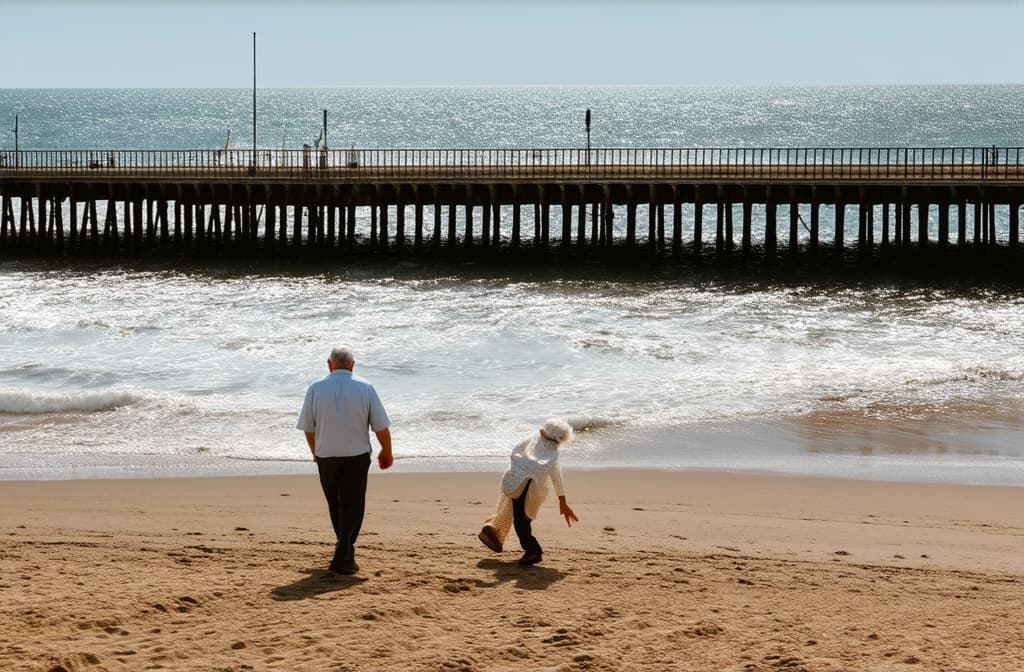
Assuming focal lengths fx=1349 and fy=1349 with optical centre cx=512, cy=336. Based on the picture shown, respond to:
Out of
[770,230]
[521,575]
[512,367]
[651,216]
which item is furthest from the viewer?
[651,216]

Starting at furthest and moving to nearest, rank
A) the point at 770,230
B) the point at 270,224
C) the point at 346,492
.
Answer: the point at 270,224, the point at 770,230, the point at 346,492

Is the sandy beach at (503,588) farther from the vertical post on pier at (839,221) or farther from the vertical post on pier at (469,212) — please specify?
the vertical post on pier at (469,212)

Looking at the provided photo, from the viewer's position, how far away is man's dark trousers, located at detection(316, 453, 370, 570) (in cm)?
889

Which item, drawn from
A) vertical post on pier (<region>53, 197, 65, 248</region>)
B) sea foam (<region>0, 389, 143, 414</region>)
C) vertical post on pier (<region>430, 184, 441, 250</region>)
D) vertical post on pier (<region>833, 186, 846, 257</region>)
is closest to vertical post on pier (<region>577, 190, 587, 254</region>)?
vertical post on pier (<region>430, 184, 441, 250</region>)

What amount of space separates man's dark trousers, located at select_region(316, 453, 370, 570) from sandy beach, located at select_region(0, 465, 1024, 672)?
0.20 metres

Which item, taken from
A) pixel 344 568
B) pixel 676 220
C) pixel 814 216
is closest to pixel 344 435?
pixel 344 568

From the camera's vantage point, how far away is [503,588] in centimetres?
873

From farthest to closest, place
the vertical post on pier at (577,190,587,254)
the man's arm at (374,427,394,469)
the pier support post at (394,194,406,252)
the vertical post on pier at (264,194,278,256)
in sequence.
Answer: the vertical post on pier at (264,194,278,256) < the pier support post at (394,194,406,252) < the vertical post on pier at (577,190,587,254) < the man's arm at (374,427,394,469)

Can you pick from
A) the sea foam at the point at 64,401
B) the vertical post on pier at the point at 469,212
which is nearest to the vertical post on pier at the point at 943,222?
the vertical post on pier at the point at 469,212

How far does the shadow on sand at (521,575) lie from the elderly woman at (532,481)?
3.9 inches

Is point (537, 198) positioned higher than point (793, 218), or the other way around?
point (537, 198)

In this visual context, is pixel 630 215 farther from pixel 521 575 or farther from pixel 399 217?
pixel 521 575

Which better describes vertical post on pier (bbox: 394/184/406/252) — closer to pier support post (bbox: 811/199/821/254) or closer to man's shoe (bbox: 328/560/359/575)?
pier support post (bbox: 811/199/821/254)

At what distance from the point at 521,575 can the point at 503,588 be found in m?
0.36
